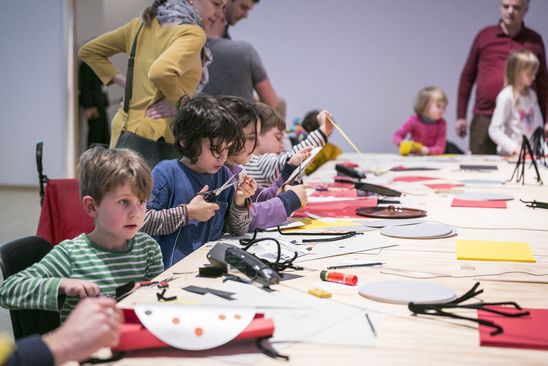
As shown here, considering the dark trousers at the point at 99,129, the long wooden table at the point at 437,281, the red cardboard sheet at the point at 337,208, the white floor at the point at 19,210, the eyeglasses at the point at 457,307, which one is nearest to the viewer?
the long wooden table at the point at 437,281

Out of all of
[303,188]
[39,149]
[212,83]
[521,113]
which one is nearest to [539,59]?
[521,113]

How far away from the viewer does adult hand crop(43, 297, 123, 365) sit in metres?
0.93

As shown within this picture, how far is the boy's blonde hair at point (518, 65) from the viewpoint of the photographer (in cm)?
519

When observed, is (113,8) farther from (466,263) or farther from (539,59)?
(466,263)

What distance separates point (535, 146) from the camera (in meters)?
3.95

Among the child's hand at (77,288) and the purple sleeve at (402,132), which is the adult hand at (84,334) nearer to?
the child's hand at (77,288)

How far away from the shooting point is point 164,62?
257 cm

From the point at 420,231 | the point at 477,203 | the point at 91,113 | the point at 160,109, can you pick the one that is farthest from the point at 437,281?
the point at 91,113

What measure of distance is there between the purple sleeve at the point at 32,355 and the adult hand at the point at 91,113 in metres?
5.67

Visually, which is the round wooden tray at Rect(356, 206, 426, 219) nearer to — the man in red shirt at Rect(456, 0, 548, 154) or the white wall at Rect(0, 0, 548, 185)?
the man in red shirt at Rect(456, 0, 548, 154)

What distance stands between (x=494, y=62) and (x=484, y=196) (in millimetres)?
3407

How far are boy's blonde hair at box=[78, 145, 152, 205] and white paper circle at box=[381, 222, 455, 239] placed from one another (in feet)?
2.37

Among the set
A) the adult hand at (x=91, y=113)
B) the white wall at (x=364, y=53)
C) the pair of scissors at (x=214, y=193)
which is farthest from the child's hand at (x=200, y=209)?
the white wall at (x=364, y=53)

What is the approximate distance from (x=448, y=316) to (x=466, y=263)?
0.47m
